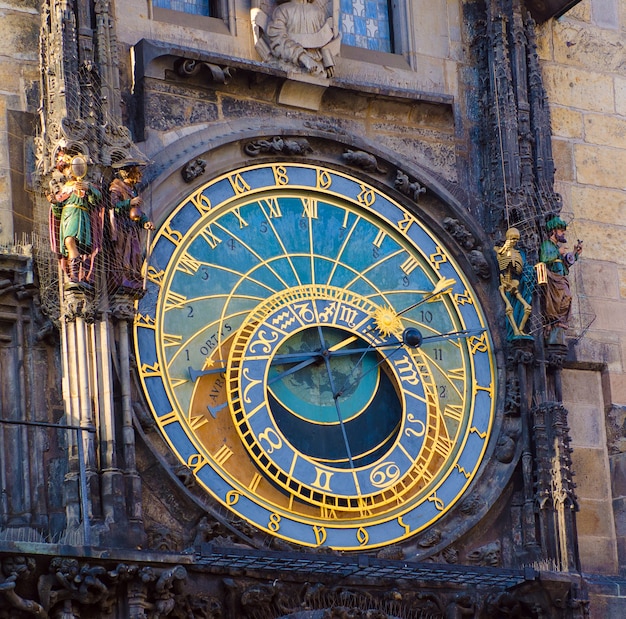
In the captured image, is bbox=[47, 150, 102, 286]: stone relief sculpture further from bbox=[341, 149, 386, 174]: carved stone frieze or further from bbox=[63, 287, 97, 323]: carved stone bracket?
bbox=[341, 149, 386, 174]: carved stone frieze

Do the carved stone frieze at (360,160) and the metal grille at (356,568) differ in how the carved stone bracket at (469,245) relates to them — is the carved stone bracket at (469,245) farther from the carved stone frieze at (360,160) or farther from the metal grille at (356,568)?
the metal grille at (356,568)

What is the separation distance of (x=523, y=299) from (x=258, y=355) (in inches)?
71.5

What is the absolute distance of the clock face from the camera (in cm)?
1286

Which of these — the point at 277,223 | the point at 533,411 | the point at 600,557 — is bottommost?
the point at 600,557

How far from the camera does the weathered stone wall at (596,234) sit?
14.1 meters

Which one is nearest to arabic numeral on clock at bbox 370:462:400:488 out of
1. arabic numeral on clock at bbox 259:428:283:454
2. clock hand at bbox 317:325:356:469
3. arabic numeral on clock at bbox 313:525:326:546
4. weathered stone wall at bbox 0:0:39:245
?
clock hand at bbox 317:325:356:469

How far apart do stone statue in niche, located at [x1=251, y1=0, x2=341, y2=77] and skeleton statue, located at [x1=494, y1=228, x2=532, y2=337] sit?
1.51m

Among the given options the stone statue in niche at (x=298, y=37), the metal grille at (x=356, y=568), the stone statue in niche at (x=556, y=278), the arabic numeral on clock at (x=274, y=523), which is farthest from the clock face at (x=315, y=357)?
the stone statue in niche at (x=298, y=37)

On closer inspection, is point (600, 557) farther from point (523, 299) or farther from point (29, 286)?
point (29, 286)

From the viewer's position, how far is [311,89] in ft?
45.5

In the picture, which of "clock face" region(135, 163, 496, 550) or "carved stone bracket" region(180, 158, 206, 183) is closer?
"clock face" region(135, 163, 496, 550)

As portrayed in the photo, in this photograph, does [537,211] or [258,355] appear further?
[537,211]

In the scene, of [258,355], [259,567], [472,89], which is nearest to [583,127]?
[472,89]

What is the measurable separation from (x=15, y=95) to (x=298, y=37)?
6.17 feet
